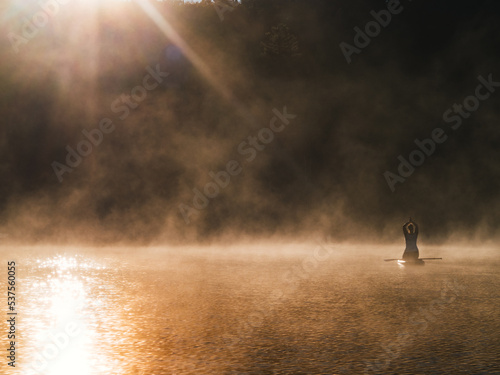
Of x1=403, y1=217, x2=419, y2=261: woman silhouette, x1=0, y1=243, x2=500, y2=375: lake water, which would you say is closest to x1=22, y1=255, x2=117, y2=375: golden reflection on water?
x1=0, y1=243, x2=500, y2=375: lake water

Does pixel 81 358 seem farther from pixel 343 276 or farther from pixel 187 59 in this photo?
pixel 187 59

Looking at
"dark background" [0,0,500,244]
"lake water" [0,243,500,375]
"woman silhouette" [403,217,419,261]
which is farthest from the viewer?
"dark background" [0,0,500,244]

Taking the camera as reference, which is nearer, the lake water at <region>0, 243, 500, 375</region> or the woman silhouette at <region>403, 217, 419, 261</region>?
the lake water at <region>0, 243, 500, 375</region>

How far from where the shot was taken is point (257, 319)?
16078 millimetres

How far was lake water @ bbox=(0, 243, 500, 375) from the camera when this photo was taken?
11.8 m

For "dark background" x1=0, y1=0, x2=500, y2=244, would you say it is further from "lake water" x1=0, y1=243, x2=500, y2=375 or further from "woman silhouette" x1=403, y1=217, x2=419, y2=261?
"lake water" x1=0, y1=243, x2=500, y2=375

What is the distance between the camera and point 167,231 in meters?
60.2

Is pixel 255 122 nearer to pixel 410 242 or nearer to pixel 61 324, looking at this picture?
pixel 410 242

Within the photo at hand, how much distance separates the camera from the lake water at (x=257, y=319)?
11805 mm

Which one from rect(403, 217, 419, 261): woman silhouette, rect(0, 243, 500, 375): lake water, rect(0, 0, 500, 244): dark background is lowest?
rect(0, 243, 500, 375): lake water

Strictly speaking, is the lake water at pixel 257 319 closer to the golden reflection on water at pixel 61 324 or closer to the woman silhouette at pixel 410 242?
the golden reflection on water at pixel 61 324

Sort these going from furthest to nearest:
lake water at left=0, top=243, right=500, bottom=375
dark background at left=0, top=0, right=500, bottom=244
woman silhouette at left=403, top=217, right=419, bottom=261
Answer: dark background at left=0, top=0, right=500, bottom=244, woman silhouette at left=403, top=217, right=419, bottom=261, lake water at left=0, top=243, right=500, bottom=375

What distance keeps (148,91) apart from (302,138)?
64.0 ft

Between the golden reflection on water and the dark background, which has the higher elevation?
the dark background
